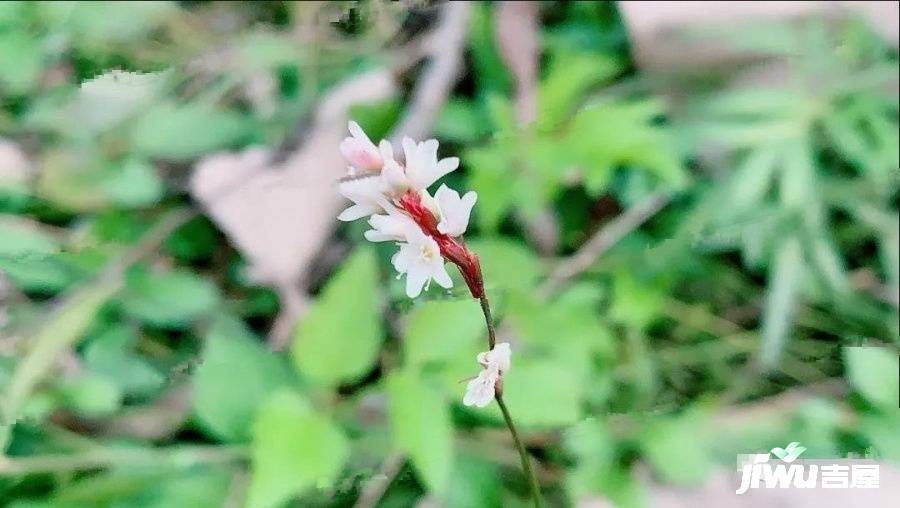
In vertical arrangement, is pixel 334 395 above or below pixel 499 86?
below

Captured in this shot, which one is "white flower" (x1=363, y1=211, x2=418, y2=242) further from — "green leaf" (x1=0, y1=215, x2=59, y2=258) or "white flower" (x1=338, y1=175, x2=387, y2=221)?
"green leaf" (x1=0, y1=215, x2=59, y2=258)

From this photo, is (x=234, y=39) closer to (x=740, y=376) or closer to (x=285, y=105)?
(x=285, y=105)

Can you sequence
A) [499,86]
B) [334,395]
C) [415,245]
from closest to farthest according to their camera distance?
1. [415,245]
2. [334,395]
3. [499,86]

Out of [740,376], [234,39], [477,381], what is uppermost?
[234,39]

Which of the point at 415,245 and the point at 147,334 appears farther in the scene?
the point at 147,334

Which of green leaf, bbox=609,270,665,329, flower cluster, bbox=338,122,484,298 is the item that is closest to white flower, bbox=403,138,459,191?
flower cluster, bbox=338,122,484,298

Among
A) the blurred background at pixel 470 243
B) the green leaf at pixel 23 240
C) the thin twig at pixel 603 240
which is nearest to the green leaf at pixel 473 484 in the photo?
the blurred background at pixel 470 243

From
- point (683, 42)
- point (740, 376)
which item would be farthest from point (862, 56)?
point (740, 376)

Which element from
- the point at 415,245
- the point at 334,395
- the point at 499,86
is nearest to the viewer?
the point at 415,245
